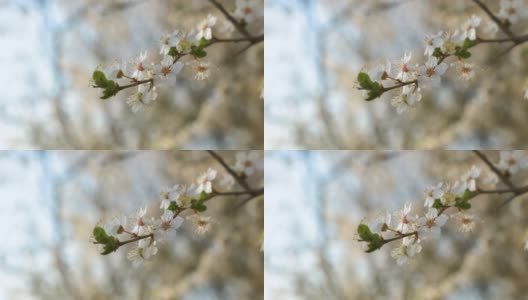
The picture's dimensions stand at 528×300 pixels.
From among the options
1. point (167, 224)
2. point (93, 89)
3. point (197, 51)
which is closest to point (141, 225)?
point (167, 224)

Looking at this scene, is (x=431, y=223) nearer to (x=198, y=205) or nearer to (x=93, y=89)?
(x=198, y=205)

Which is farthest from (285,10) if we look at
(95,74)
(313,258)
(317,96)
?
(313,258)

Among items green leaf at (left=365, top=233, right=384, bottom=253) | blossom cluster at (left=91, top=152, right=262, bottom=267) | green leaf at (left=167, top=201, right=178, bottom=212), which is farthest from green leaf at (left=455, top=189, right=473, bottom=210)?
green leaf at (left=167, top=201, right=178, bottom=212)

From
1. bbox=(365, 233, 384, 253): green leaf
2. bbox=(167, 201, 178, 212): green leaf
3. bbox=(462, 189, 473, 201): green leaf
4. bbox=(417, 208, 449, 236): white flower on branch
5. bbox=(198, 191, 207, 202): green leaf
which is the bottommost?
bbox=(365, 233, 384, 253): green leaf

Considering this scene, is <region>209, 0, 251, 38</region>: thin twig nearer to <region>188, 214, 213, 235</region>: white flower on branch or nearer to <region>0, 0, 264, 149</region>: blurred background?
<region>0, 0, 264, 149</region>: blurred background

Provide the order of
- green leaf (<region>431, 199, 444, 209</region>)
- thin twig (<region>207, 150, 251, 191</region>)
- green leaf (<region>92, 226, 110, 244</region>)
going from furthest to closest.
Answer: thin twig (<region>207, 150, 251, 191</region>), green leaf (<region>431, 199, 444, 209</region>), green leaf (<region>92, 226, 110, 244</region>)
